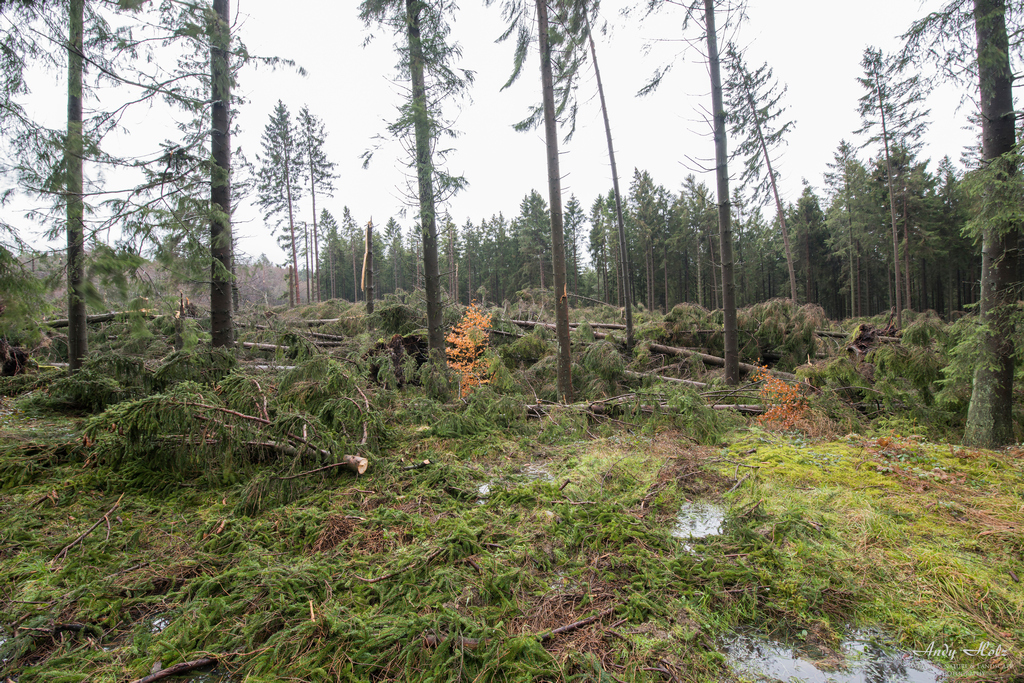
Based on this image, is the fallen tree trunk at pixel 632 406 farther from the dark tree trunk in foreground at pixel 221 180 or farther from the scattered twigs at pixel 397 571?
the dark tree trunk in foreground at pixel 221 180

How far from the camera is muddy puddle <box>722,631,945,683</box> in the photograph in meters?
1.93

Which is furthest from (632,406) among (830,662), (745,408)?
(830,662)

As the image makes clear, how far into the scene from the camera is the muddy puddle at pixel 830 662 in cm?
193

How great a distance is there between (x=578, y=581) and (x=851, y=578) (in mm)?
1693

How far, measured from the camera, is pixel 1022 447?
4.76 meters

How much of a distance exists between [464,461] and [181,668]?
3118 mm

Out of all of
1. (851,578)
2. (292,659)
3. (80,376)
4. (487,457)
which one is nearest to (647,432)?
(487,457)

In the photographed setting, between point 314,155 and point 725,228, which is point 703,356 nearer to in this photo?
point 725,228

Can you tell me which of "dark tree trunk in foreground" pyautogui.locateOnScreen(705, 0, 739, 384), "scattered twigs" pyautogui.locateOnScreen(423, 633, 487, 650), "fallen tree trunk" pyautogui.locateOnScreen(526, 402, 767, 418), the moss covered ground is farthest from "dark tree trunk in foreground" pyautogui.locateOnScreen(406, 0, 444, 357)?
"scattered twigs" pyautogui.locateOnScreen(423, 633, 487, 650)

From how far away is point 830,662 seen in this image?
6.63 feet

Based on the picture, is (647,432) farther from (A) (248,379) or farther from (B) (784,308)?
(B) (784,308)

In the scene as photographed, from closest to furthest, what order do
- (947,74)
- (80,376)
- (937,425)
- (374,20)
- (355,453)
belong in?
(355,453) < (947,74) < (937,425) < (80,376) < (374,20)

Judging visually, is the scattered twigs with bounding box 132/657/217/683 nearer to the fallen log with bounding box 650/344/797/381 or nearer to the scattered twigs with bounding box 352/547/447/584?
the scattered twigs with bounding box 352/547/447/584

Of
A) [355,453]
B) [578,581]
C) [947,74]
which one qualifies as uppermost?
[947,74]
